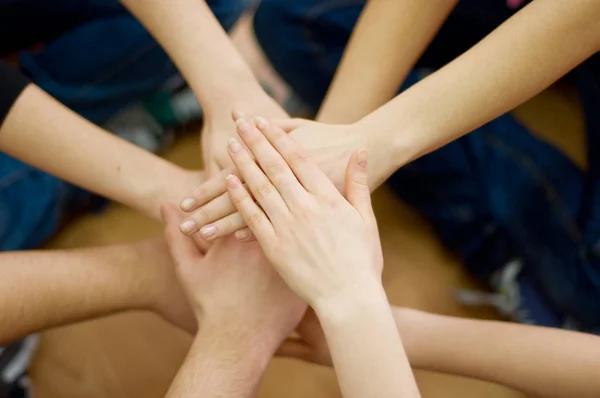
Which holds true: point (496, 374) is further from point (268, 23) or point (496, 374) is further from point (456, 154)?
point (268, 23)

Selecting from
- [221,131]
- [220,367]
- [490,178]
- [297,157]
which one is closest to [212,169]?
[221,131]

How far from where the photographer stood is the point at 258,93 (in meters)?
0.87

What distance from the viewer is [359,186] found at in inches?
27.7

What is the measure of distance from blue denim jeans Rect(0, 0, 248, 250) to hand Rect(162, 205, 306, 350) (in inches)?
16.2

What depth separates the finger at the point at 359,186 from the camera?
691 millimetres

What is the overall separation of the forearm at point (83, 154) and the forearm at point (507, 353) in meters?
0.41

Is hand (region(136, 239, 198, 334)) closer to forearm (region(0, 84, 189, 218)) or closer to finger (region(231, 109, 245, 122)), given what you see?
forearm (region(0, 84, 189, 218))

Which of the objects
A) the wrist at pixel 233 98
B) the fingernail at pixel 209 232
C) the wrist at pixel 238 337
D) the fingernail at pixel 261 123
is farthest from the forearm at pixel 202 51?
the wrist at pixel 238 337

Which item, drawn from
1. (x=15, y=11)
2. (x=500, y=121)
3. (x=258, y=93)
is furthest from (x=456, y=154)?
(x=15, y=11)

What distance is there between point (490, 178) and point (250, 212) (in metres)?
0.52

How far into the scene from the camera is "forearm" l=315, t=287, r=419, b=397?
0.61 m

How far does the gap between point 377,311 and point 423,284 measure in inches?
19.7

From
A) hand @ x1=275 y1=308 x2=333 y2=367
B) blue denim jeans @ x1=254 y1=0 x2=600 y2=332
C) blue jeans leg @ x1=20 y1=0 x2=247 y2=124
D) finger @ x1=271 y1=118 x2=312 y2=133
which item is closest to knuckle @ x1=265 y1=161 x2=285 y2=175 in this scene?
finger @ x1=271 y1=118 x2=312 y2=133

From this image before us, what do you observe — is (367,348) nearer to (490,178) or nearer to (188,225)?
Result: (188,225)
